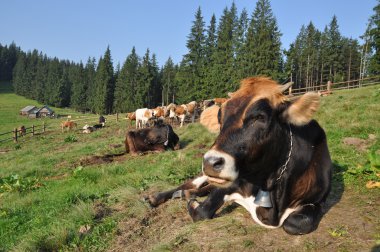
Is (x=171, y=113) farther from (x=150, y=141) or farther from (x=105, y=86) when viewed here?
(x=105, y=86)

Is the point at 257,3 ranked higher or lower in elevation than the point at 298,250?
higher

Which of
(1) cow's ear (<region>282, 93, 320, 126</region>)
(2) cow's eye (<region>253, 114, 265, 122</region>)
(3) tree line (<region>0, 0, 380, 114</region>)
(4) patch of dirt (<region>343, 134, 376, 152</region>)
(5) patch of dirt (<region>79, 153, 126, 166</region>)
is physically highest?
(3) tree line (<region>0, 0, 380, 114</region>)

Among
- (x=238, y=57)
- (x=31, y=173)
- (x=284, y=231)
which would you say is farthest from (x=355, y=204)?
(x=238, y=57)

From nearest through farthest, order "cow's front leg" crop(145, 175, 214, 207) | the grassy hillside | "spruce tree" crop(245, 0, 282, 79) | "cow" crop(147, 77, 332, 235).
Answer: "cow" crop(147, 77, 332, 235)
the grassy hillside
"cow's front leg" crop(145, 175, 214, 207)
"spruce tree" crop(245, 0, 282, 79)

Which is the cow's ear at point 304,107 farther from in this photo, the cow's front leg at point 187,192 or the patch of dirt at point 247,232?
the cow's front leg at point 187,192

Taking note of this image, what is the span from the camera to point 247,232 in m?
3.74

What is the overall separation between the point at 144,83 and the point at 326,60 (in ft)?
126

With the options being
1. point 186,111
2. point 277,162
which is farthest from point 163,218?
point 186,111

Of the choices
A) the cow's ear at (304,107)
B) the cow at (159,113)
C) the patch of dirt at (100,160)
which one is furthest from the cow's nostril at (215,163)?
the cow at (159,113)

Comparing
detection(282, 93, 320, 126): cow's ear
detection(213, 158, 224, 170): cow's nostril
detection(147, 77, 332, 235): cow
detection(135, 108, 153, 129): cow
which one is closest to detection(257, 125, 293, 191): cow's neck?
detection(147, 77, 332, 235): cow

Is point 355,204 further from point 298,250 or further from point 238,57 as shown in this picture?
point 238,57

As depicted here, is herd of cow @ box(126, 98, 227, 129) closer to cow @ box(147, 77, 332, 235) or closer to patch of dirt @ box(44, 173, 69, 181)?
patch of dirt @ box(44, 173, 69, 181)

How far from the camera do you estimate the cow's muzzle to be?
276 cm

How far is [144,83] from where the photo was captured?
7019 cm
